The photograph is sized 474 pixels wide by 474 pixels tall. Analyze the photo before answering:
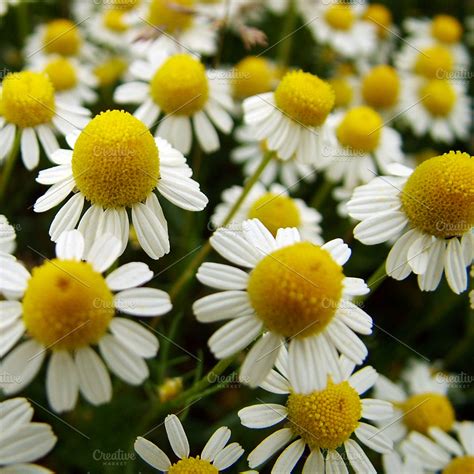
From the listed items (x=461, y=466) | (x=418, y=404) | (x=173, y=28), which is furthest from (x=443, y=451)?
(x=173, y=28)

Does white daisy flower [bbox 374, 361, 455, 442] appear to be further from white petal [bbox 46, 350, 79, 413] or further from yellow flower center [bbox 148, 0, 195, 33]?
yellow flower center [bbox 148, 0, 195, 33]

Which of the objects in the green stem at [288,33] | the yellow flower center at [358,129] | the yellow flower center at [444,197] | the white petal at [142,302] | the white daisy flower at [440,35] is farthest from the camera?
the white daisy flower at [440,35]

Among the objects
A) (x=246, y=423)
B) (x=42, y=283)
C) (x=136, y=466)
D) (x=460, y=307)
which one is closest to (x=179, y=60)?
(x=42, y=283)

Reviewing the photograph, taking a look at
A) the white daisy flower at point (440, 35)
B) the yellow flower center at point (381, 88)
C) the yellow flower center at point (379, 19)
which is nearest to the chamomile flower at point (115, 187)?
the yellow flower center at point (381, 88)

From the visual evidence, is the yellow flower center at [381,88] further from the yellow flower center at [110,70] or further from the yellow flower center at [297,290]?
the yellow flower center at [297,290]

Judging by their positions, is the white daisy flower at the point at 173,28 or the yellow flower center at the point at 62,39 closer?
the white daisy flower at the point at 173,28

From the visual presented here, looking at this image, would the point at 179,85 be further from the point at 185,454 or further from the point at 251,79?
the point at 185,454

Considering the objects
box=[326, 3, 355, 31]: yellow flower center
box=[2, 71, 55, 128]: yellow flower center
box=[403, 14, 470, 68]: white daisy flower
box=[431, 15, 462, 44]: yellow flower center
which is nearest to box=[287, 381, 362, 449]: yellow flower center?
box=[2, 71, 55, 128]: yellow flower center
